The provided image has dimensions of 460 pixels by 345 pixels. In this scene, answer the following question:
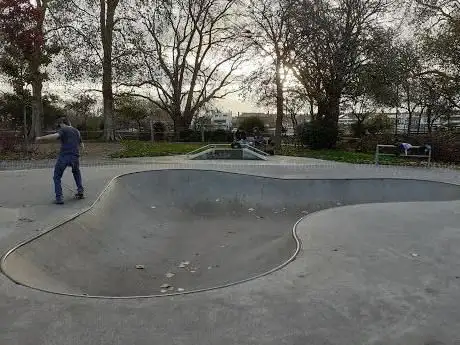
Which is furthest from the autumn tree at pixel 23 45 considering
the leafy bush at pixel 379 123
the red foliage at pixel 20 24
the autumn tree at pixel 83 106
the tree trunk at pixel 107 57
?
the leafy bush at pixel 379 123

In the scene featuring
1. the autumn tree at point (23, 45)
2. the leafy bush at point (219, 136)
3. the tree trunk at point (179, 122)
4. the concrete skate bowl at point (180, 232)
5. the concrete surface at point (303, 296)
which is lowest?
the concrete skate bowl at point (180, 232)

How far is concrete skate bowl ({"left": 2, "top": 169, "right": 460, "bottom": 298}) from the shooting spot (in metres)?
5.01

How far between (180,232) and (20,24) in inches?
513

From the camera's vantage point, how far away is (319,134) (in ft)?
67.9

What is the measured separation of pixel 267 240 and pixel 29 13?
47.3 ft

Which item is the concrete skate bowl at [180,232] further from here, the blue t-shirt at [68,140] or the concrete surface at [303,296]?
the blue t-shirt at [68,140]

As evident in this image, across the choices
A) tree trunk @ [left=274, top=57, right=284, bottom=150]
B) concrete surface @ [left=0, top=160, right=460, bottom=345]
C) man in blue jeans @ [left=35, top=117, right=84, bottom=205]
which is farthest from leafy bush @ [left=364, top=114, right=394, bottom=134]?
man in blue jeans @ [left=35, top=117, right=84, bottom=205]

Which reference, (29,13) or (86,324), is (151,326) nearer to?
(86,324)

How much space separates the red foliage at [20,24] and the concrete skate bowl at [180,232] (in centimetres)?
980

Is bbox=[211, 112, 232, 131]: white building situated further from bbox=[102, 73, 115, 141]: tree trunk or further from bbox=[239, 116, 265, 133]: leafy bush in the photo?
bbox=[102, 73, 115, 141]: tree trunk

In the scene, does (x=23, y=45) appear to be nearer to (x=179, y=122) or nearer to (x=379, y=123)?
(x=179, y=122)

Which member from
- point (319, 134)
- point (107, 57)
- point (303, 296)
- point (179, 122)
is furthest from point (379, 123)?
point (303, 296)

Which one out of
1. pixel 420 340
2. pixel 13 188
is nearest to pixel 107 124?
pixel 13 188

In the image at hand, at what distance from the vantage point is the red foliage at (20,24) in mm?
16297
